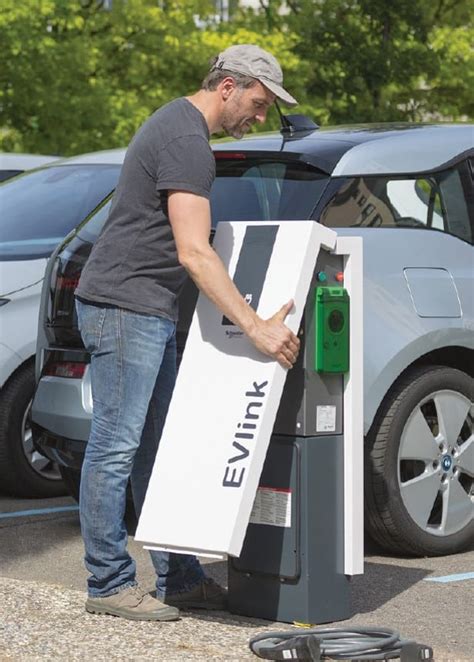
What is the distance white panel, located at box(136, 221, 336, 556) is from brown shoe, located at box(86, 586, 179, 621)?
10.5 inches

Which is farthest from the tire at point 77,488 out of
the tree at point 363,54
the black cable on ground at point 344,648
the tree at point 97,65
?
the tree at point 97,65

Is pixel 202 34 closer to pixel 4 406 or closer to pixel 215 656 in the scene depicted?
pixel 4 406

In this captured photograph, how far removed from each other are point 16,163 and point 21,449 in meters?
2.79

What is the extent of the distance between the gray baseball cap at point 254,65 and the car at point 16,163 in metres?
5.14

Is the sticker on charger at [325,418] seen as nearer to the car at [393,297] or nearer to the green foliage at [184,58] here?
A: the car at [393,297]

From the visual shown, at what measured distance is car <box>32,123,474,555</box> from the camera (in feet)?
19.8

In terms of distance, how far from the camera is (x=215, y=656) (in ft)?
15.1

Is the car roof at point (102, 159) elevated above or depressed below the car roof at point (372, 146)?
above

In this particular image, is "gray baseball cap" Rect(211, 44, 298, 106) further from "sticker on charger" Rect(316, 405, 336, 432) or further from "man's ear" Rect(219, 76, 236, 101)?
"sticker on charger" Rect(316, 405, 336, 432)

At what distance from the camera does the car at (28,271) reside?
787 centimetres

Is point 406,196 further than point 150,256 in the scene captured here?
Yes

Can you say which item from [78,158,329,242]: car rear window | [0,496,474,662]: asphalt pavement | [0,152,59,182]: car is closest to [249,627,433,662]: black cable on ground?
[0,496,474,662]: asphalt pavement

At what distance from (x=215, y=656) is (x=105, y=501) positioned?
30.0 inches

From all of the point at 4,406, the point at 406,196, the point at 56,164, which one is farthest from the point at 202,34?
the point at 406,196
